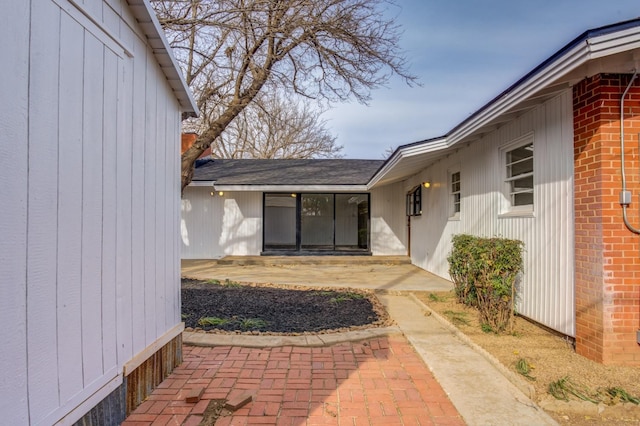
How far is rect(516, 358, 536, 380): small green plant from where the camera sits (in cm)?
317

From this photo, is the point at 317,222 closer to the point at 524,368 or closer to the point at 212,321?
the point at 212,321

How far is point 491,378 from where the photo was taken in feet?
10.2

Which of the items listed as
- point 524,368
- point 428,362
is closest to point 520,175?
point 524,368

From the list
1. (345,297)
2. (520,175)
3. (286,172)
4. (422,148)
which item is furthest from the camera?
(286,172)

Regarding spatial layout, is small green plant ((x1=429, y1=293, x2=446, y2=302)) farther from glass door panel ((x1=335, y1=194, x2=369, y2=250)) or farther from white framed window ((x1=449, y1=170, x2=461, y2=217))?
glass door panel ((x1=335, y1=194, x2=369, y2=250))

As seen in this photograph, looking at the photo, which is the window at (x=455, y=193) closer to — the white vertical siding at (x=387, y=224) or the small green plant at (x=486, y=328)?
the small green plant at (x=486, y=328)

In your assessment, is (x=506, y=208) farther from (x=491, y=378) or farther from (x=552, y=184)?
(x=491, y=378)

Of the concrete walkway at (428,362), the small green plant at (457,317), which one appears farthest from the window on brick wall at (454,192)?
the small green plant at (457,317)

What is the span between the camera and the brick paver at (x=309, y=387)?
2.58 meters

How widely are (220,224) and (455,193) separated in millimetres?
7638

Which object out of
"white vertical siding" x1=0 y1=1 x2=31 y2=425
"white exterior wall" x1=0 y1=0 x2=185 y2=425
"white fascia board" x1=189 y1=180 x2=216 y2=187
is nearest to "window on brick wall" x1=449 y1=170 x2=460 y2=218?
"white exterior wall" x1=0 y1=0 x2=185 y2=425

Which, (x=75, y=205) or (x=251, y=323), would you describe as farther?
(x=251, y=323)

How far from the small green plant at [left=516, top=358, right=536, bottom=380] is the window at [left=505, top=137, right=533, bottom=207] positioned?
2365mm

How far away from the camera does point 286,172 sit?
43.4 ft
